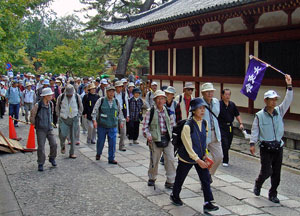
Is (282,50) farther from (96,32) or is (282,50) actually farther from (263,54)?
(96,32)

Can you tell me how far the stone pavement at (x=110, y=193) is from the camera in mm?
5777

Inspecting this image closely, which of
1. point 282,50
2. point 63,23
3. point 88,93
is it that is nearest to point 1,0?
point 88,93

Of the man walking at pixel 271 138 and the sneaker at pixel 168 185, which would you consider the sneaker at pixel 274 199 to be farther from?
the sneaker at pixel 168 185

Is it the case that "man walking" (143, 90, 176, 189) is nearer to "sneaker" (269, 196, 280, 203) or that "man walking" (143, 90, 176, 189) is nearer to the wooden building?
"sneaker" (269, 196, 280, 203)

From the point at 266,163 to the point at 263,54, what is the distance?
620 centimetres

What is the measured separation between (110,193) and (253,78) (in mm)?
5068

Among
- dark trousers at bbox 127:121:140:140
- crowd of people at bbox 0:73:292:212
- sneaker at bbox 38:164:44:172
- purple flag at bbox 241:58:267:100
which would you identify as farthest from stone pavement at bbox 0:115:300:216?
purple flag at bbox 241:58:267:100

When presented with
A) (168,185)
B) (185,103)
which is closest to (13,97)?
(185,103)

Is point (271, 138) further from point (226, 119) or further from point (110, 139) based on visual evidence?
point (110, 139)

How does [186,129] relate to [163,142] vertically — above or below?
above

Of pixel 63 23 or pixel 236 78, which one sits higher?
pixel 63 23

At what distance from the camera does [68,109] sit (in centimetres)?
958

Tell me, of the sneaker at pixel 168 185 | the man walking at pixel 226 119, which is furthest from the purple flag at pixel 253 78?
the sneaker at pixel 168 185

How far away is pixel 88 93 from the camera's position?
12.0 meters
